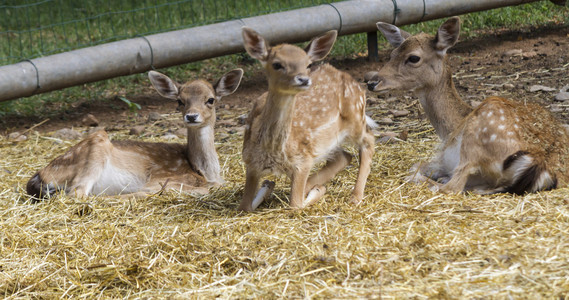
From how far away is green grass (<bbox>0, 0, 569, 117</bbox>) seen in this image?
9.31 metres

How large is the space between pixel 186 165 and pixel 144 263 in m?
2.48

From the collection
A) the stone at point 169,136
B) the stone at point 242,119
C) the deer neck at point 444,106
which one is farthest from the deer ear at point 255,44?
the stone at point 242,119

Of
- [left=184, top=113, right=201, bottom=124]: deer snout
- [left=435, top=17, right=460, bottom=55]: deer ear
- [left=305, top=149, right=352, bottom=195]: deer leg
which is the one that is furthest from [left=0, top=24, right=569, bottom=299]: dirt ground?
[left=435, top=17, right=460, bottom=55]: deer ear

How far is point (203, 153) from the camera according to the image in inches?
257

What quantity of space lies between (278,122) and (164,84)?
68.9 inches

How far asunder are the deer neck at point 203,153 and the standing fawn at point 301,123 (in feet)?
3.61

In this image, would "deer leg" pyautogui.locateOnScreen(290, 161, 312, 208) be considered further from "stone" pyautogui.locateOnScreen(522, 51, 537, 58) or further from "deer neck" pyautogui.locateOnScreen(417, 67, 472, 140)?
"stone" pyautogui.locateOnScreen(522, 51, 537, 58)

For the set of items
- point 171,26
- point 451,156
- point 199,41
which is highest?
point 451,156

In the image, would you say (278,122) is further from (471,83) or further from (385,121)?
(471,83)

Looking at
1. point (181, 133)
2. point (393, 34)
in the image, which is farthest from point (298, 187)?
point (181, 133)

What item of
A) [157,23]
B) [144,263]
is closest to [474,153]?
[144,263]

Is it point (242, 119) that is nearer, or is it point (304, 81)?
point (304, 81)

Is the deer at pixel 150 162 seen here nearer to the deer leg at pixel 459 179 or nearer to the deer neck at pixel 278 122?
the deer neck at pixel 278 122

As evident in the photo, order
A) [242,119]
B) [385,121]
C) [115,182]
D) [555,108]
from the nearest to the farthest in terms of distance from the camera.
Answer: [115,182] → [555,108] → [385,121] → [242,119]
